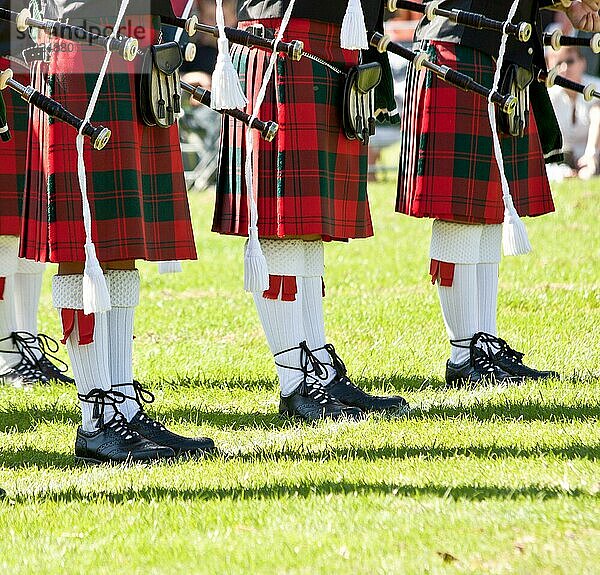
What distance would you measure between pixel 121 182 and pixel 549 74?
1622 mm

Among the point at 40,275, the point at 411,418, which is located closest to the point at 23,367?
the point at 40,275

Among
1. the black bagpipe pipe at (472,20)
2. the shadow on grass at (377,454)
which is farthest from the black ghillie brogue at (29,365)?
the black bagpipe pipe at (472,20)

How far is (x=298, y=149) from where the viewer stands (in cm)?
350

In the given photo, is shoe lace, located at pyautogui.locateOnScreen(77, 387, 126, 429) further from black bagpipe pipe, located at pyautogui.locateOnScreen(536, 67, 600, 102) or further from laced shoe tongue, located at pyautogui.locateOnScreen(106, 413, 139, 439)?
black bagpipe pipe, located at pyautogui.locateOnScreen(536, 67, 600, 102)

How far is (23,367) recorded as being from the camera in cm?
424

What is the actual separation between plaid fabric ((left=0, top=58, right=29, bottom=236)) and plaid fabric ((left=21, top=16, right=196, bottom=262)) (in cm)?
100

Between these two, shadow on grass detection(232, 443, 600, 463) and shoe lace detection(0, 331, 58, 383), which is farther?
shoe lace detection(0, 331, 58, 383)

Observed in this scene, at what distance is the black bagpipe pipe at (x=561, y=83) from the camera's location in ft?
12.9

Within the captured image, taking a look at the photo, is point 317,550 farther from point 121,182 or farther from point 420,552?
point 121,182

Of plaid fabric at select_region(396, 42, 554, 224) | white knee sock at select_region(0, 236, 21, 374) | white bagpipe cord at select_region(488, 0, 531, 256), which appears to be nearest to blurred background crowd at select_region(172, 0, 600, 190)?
white knee sock at select_region(0, 236, 21, 374)

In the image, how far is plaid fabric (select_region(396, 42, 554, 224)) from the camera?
12.9 feet

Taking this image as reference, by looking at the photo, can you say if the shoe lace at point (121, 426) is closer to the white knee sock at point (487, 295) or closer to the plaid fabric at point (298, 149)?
the plaid fabric at point (298, 149)

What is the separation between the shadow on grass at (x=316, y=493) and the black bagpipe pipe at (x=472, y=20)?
156 cm

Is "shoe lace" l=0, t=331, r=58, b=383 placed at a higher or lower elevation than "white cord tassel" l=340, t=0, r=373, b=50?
lower
